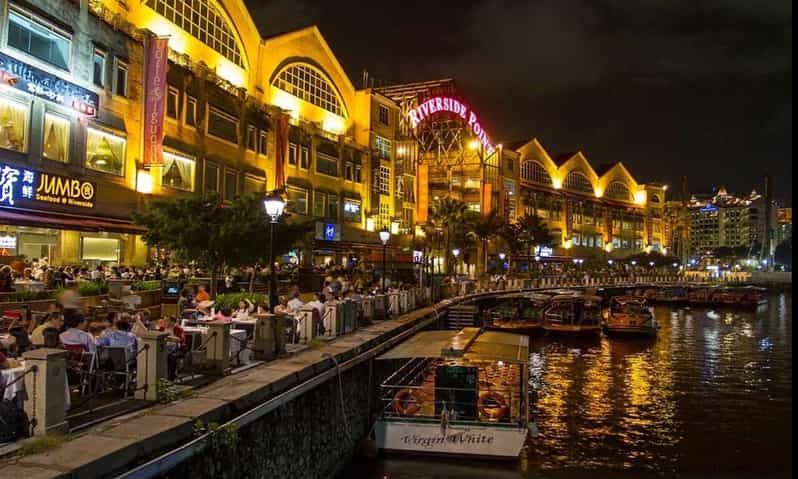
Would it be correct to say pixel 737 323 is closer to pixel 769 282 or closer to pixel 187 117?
pixel 187 117

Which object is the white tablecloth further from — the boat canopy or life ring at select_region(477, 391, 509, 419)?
life ring at select_region(477, 391, 509, 419)

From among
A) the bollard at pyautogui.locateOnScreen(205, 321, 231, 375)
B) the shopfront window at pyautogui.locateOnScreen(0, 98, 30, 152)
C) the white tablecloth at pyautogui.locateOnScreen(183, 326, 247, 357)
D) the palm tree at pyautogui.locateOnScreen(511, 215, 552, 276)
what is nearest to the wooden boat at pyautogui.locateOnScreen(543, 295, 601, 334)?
the shopfront window at pyautogui.locateOnScreen(0, 98, 30, 152)

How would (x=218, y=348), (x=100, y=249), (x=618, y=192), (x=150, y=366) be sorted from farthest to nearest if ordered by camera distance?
(x=618, y=192) → (x=100, y=249) → (x=218, y=348) → (x=150, y=366)

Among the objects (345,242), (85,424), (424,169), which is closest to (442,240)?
(424,169)

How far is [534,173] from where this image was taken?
331ft

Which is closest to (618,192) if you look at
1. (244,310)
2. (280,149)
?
(280,149)

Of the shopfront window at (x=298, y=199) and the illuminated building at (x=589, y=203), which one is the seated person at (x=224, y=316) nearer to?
the shopfront window at (x=298, y=199)

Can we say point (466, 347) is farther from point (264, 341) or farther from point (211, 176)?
point (211, 176)

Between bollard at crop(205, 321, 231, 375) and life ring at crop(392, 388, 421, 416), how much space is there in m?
5.98

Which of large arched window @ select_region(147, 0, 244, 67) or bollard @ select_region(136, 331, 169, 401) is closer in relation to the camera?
bollard @ select_region(136, 331, 169, 401)

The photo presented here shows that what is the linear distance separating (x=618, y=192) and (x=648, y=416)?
11304cm

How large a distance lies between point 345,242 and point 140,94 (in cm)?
2259

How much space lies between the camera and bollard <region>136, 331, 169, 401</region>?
1095cm

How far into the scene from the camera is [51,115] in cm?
2789
